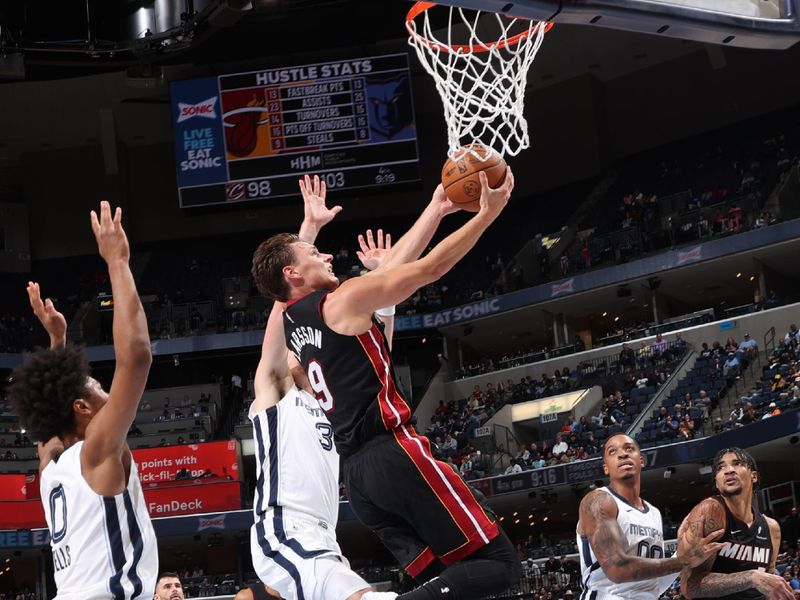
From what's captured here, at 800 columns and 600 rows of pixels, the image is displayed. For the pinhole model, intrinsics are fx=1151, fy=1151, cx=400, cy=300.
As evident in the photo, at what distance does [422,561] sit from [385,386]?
73cm

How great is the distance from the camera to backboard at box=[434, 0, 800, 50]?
5039 mm

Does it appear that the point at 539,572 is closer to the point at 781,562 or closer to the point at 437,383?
the point at 781,562

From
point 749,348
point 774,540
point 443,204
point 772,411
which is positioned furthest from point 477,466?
point 443,204

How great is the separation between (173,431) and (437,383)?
24.4 ft

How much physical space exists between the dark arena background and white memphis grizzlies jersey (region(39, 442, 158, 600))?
56.6 ft

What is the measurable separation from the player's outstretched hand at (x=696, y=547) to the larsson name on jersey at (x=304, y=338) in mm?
2545

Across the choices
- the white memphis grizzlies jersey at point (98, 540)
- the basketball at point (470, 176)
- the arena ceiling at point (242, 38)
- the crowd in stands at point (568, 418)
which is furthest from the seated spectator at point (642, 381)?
the white memphis grizzlies jersey at point (98, 540)

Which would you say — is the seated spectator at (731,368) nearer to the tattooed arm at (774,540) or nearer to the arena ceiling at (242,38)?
the arena ceiling at (242,38)

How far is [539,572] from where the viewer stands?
73.2 feet

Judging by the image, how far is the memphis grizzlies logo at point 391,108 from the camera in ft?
91.1

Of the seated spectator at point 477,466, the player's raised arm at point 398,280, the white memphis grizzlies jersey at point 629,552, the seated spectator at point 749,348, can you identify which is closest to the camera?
the player's raised arm at point 398,280

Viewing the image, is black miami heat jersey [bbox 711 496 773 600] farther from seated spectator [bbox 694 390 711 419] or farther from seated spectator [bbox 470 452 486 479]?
seated spectator [bbox 470 452 486 479]

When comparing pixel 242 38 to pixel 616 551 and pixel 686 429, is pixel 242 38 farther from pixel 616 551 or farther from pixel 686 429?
pixel 616 551

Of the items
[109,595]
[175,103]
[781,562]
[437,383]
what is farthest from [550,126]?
[109,595]
